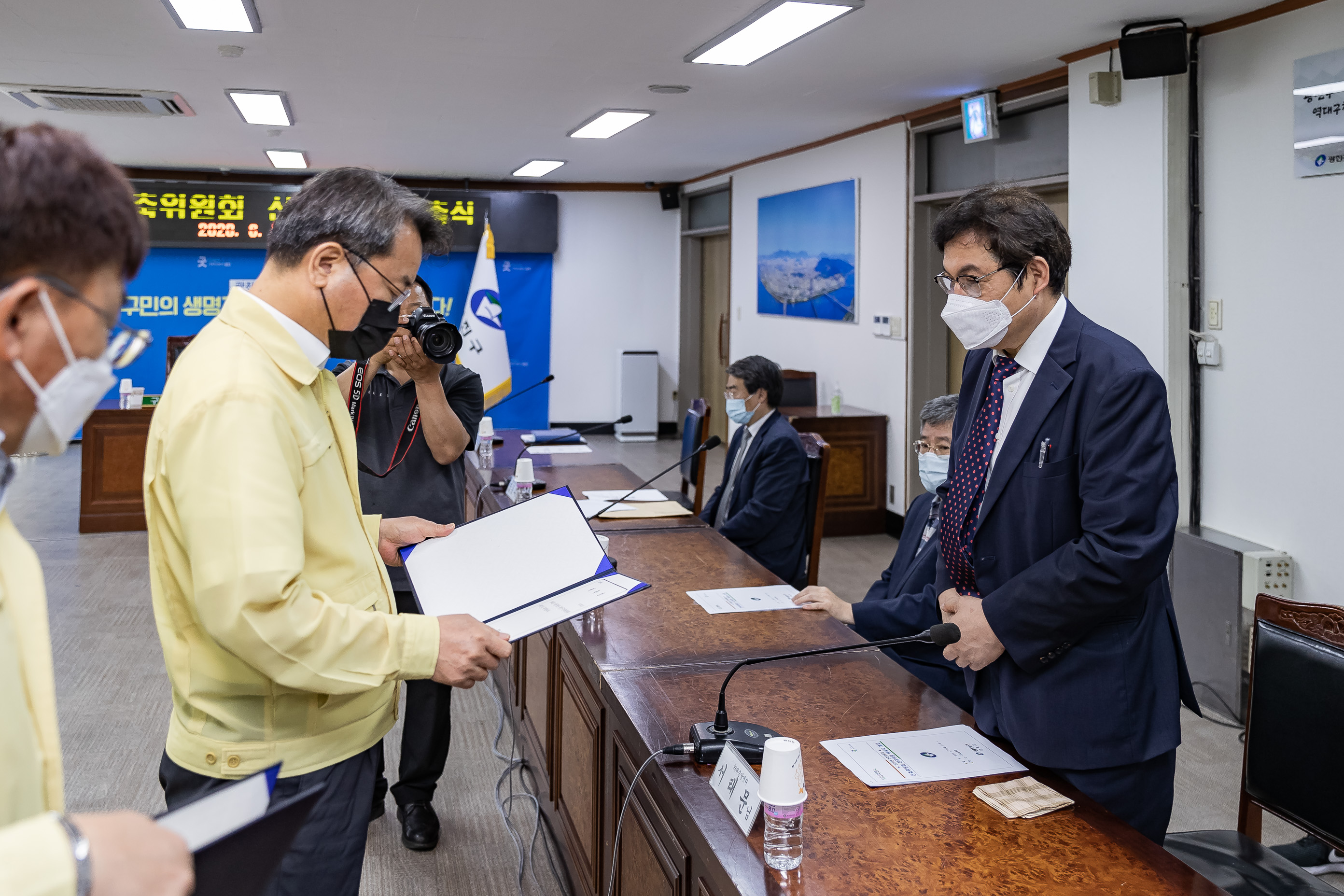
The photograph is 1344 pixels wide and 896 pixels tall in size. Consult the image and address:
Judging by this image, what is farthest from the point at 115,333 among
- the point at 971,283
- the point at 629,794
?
the point at 971,283

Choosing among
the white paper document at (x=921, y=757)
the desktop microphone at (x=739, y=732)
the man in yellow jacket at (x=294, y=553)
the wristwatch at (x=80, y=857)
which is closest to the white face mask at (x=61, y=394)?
the wristwatch at (x=80, y=857)

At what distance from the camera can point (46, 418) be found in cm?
73

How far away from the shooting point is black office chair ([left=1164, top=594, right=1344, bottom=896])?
5.44 feet

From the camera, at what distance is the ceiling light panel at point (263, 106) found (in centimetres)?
563

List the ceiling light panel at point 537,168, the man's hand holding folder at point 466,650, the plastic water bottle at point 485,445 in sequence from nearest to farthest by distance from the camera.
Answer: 1. the man's hand holding folder at point 466,650
2. the plastic water bottle at point 485,445
3. the ceiling light panel at point 537,168

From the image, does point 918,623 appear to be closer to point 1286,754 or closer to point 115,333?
point 1286,754

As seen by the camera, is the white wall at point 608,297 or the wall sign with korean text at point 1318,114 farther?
the white wall at point 608,297

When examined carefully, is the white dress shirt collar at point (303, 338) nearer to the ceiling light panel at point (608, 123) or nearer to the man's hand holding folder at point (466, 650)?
the man's hand holding folder at point (466, 650)

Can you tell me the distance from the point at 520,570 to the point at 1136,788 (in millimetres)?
1080

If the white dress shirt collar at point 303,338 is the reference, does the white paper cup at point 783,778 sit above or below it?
below

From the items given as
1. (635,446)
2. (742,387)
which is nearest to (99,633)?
(742,387)

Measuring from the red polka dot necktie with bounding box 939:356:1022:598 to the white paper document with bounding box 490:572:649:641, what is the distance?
586 millimetres

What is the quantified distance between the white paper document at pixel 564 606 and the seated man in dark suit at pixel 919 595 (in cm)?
81

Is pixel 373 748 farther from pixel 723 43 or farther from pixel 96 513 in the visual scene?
pixel 96 513
